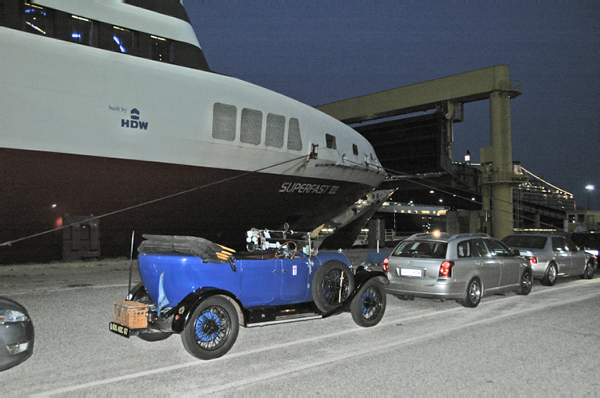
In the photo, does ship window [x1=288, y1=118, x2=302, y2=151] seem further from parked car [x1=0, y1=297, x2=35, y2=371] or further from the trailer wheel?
parked car [x1=0, y1=297, x2=35, y2=371]

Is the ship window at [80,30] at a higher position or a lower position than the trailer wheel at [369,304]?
higher

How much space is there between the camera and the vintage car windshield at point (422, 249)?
8.95 metres

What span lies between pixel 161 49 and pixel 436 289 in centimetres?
1335

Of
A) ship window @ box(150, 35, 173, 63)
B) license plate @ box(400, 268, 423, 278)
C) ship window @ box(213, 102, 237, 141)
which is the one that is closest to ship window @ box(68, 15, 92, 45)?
ship window @ box(150, 35, 173, 63)

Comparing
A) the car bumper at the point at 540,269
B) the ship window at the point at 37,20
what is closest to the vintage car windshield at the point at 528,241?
the car bumper at the point at 540,269

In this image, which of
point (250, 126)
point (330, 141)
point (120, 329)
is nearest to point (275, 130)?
point (250, 126)

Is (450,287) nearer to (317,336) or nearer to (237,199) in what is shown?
(317,336)

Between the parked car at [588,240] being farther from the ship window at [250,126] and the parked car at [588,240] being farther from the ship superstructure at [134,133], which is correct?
the ship window at [250,126]

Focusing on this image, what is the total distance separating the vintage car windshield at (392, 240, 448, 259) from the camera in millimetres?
8945

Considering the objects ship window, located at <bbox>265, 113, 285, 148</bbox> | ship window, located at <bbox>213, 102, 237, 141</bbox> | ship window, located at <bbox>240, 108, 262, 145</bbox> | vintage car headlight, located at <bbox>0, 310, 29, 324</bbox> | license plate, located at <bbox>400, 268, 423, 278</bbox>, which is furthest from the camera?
ship window, located at <bbox>265, 113, 285, 148</bbox>

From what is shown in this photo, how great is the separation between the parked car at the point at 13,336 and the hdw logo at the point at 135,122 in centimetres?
977

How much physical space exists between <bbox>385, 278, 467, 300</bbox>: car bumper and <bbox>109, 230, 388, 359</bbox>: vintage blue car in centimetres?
194

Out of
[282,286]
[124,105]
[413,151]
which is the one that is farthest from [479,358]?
[413,151]

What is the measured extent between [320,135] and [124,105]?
310 inches
